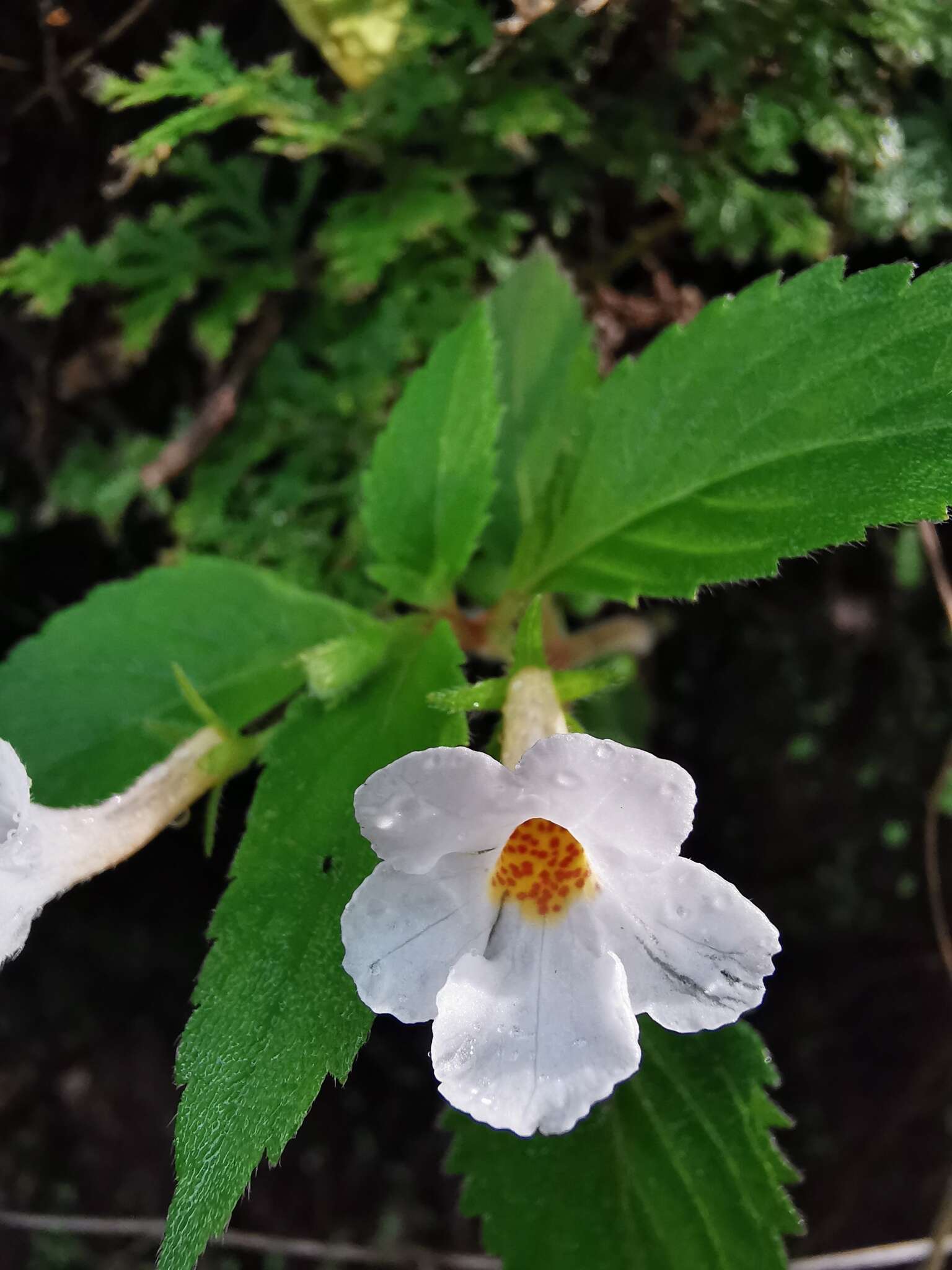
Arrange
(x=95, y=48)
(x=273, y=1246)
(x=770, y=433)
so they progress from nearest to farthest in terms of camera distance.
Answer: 1. (x=770, y=433)
2. (x=95, y=48)
3. (x=273, y=1246)

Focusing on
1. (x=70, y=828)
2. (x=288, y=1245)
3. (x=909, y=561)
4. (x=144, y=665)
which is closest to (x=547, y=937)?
Answer: (x=70, y=828)

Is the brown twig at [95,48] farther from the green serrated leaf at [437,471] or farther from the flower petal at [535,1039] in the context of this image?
the flower petal at [535,1039]

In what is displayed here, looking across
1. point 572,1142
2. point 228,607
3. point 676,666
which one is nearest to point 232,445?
point 228,607

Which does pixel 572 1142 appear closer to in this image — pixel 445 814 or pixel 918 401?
pixel 445 814

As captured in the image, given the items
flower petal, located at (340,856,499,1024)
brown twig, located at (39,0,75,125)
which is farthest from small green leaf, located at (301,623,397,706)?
brown twig, located at (39,0,75,125)

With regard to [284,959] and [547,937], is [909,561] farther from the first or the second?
[284,959]

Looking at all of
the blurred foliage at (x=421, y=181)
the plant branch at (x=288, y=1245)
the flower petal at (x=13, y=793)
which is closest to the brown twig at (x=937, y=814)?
the blurred foliage at (x=421, y=181)
